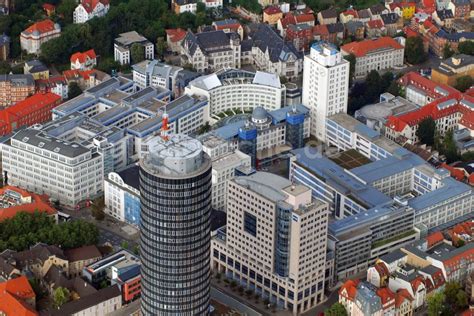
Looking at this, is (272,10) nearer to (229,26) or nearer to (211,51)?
(229,26)

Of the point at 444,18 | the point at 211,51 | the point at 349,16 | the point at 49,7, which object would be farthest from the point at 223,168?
the point at 444,18

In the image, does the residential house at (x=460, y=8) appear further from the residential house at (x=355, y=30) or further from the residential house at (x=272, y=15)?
the residential house at (x=272, y=15)

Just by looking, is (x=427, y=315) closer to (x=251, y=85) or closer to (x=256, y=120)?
(x=256, y=120)

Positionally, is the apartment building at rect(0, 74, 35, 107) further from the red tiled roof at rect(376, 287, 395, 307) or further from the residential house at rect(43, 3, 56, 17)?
the red tiled roof at rect(376, 287, 395, 307)

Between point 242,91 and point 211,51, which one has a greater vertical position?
point 211,51

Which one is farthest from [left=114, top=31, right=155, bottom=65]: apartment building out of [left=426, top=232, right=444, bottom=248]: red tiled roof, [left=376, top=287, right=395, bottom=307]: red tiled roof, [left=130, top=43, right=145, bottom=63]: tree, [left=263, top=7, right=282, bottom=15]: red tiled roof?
[left=376, top=287, right=395, bottom=307]: red tiled roof

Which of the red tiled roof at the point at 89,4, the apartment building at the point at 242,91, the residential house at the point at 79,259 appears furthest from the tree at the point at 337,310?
the red tiled roof at the point at 89,4

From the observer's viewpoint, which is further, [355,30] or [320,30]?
[355,30]
